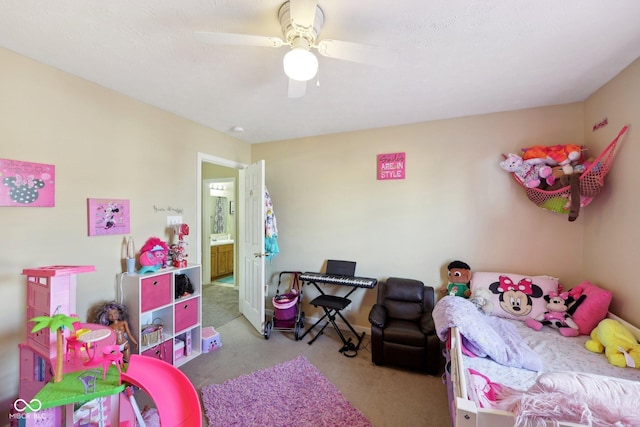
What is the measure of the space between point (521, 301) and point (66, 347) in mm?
3239

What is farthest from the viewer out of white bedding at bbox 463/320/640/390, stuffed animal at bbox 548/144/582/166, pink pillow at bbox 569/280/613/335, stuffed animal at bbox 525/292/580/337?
stuffed animal at bbox 548/144/582/166

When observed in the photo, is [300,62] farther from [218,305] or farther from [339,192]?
[218,305]

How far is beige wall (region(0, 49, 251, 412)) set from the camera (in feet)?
5.61

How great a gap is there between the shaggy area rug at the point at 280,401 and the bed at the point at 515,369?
822mm

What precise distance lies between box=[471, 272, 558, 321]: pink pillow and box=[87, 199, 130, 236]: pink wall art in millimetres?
3281

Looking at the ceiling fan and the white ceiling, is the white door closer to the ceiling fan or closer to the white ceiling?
the white ceiling

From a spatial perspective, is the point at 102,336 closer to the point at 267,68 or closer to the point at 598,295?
the point at 267,68

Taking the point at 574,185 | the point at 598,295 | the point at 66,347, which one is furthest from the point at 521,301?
the point at 66,347

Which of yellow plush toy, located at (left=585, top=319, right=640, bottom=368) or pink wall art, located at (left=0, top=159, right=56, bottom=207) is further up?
pink wall art, located at (left=0, top=159, right=56, bottom=207)

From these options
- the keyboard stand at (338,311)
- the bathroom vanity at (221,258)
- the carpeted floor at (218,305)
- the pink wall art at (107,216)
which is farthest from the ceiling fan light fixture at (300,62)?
the bathroom vanity at (221,258)

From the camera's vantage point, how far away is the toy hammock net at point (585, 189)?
1.97 m

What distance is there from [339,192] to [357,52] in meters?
2.11

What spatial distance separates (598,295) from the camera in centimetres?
196

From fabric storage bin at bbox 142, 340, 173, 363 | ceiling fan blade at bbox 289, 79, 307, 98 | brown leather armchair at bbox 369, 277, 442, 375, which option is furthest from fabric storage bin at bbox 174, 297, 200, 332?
ceiling fan blade at bbox 289, 79, 307, 98
